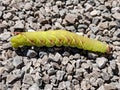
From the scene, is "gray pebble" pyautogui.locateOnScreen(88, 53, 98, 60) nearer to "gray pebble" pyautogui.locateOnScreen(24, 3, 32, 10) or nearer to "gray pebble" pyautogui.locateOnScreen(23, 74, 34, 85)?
"gray pebble" pyautogui.locateOnScreen(23, 74, 34, 85)

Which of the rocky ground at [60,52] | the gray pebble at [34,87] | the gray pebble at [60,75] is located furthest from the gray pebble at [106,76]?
the gray pebble at [34,87]

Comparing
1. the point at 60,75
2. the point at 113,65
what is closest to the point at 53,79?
the point at 60,75

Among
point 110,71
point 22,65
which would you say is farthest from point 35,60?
point 110,71

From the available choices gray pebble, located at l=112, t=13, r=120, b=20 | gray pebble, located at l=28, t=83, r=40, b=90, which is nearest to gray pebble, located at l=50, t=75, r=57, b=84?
gray pebble, located at l=28, t=83, r=40, b=90

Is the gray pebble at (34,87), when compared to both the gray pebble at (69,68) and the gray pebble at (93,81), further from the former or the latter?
the gray pebble at (93,81)

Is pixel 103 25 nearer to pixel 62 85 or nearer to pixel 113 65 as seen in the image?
pixel 113 65
